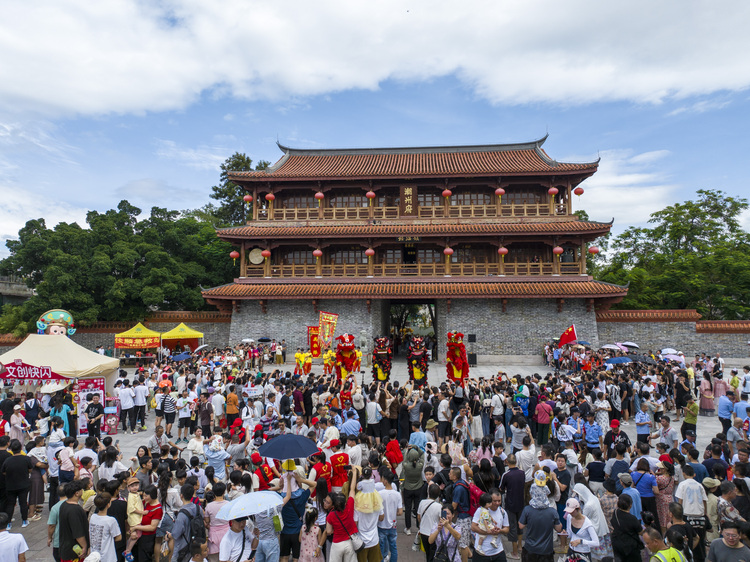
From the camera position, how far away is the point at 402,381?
62.0 ft

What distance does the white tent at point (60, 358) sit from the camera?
12383mm

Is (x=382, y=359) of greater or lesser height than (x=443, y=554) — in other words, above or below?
above

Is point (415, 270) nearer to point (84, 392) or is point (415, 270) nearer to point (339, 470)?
point (84, 392)

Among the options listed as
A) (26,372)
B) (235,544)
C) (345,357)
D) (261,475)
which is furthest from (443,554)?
(26,372)

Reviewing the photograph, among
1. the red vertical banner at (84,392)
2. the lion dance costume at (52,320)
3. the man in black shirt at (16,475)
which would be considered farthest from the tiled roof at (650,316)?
the lion dance costume at (52,320)

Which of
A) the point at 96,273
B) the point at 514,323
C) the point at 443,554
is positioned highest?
the point at 96,273

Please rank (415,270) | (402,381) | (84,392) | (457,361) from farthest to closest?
(415,270), (402,381), (457,361), (84,392)

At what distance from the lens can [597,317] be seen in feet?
80.3

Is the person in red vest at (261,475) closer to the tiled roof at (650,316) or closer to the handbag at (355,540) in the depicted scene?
the handbag at (355,540)

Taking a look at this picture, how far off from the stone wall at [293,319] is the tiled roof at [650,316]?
42.1 feet

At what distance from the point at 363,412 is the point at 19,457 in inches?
272

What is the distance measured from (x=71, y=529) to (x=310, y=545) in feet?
9.58

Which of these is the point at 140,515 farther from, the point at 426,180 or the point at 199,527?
the point at 426,180

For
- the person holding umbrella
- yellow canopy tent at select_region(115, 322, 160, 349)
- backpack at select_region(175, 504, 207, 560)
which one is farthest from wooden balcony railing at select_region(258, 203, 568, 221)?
the person holding umbrella
